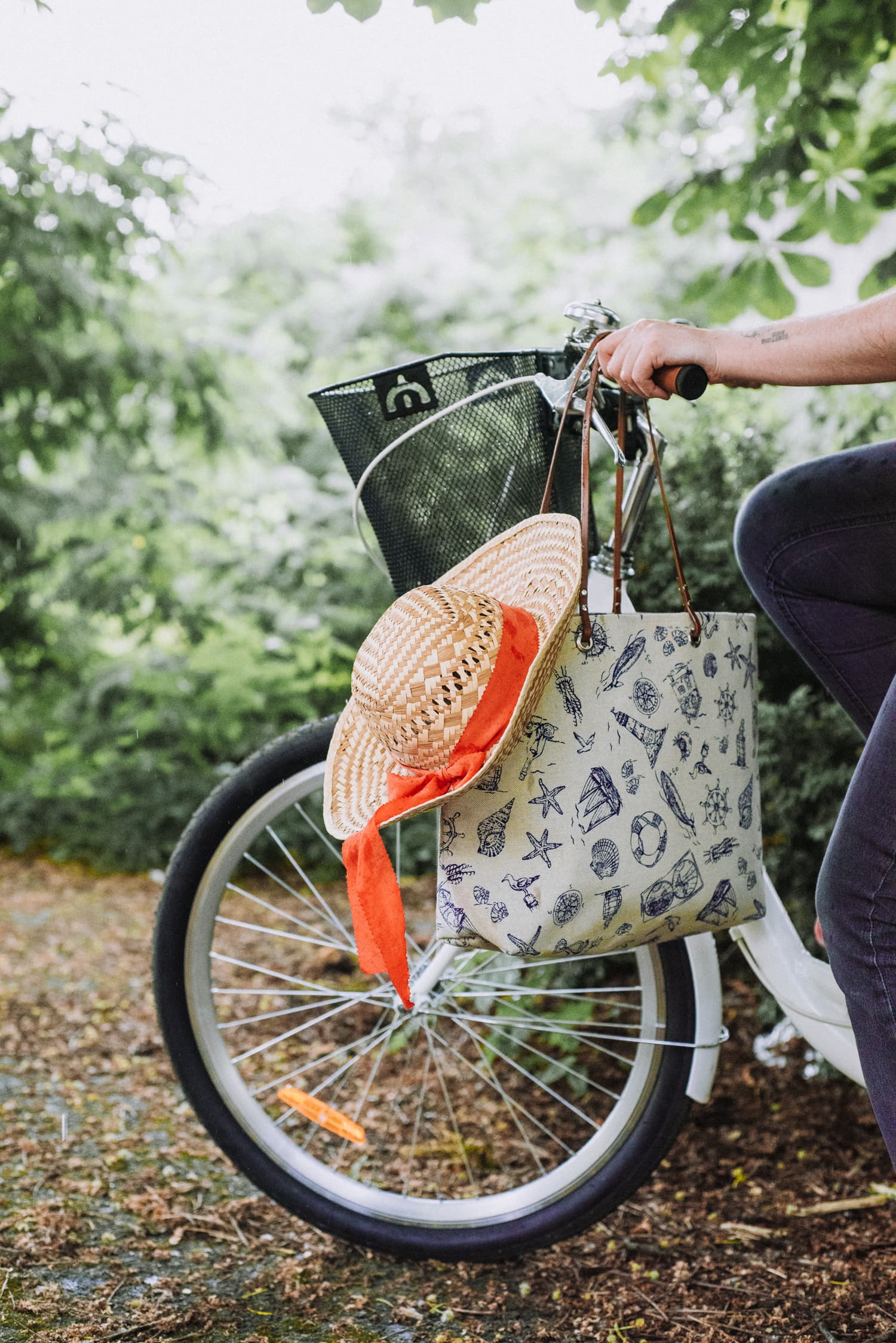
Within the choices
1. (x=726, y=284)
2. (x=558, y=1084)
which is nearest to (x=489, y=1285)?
(x=558, y=1084)

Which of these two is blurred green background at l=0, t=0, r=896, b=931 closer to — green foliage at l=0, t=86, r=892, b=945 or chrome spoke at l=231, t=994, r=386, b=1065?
green foliage at l=0, t=86, r=892, b=945

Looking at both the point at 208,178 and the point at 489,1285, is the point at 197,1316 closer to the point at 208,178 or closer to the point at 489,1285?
the point at 489,1285

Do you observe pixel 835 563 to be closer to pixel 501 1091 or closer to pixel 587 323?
pixel 587 323

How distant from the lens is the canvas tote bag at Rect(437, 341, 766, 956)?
120 centimetres

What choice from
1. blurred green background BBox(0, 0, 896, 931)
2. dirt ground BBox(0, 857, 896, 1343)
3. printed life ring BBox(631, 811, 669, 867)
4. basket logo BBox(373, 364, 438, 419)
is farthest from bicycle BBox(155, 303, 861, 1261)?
blurred green background BBox(0, 0, 896, 931)

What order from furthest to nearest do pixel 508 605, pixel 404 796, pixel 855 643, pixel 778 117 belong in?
pixel 778 117 → pixel 855 643 → pixel 508 605 → pixel 404 796

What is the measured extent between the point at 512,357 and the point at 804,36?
1.34 meters

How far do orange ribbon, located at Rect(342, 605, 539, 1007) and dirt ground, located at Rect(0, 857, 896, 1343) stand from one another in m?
0.66

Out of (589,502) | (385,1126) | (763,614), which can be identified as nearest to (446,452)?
(589,502)

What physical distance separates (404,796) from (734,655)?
0.51 metres

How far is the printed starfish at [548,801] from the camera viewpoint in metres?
1.20

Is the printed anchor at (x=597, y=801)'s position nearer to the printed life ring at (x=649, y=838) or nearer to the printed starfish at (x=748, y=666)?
the printed life ring at (x=649, y=838)

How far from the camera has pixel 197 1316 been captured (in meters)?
1.48

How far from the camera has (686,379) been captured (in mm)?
1206
